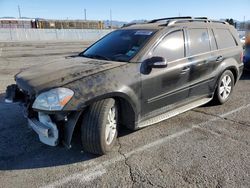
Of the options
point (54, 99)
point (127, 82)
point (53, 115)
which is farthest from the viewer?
point (127, 82)

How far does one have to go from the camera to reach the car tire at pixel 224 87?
528 centimetres

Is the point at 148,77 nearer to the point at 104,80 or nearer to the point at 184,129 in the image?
the point at 104,80

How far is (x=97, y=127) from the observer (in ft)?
10.5

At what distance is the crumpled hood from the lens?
3256 mm

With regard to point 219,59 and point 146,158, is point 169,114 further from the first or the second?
point 219,59

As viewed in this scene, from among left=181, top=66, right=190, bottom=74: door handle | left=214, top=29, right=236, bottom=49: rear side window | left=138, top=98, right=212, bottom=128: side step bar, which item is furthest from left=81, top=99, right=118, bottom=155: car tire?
left=214, top=29, right=236, bottom=49: rear side window

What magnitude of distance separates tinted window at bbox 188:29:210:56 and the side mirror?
1.05 meters

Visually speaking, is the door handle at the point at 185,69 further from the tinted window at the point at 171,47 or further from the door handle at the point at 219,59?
the door handle at the point at 219,59

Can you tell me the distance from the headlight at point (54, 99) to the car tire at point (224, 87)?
131 inches

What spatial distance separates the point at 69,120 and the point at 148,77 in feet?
4.30

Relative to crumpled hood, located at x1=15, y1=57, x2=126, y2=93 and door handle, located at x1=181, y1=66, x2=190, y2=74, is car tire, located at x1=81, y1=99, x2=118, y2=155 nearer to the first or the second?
crumpled hood, located at x1=15, y1=57, x2=126, y2=93

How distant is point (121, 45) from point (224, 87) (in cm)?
252

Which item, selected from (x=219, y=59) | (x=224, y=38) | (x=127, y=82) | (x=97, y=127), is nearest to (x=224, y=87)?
(x=219, y=59)

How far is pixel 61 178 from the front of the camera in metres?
3.01
